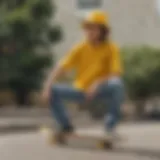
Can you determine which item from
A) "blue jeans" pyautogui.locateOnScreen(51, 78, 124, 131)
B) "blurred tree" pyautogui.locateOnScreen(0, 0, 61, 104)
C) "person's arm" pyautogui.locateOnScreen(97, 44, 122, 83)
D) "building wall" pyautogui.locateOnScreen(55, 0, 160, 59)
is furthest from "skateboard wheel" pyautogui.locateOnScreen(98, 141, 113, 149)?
"building wall" pyautogui.locateOnScreen(55, 0, 160, 59)

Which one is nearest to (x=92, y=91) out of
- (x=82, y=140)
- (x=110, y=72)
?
(x=110, y=72)

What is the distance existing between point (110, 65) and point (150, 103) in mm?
7565

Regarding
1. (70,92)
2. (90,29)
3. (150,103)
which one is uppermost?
(90,29)

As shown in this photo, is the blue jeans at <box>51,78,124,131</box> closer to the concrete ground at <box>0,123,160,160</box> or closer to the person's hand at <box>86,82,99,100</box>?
the person's hand at <box>86,82,99,100</box>

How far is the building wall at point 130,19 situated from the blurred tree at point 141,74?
15.3 ft

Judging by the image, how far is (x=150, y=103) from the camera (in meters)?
16.5

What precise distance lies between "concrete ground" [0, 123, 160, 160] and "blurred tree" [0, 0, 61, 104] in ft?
19.5

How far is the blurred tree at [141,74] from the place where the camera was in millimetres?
15336

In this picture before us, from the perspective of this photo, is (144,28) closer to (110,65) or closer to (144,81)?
(144,81)

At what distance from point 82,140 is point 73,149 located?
0.80ft

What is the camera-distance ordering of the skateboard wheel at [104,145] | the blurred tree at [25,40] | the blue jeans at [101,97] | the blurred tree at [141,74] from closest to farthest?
the skateboard wheel at [104,145]
the blue jeans at [101,97]
the blurred tree at [141,74]
the blurred tree at [25,40]

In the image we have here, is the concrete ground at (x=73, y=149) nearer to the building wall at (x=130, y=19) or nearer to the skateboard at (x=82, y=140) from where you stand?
the skateboard at (x=82, y=140)

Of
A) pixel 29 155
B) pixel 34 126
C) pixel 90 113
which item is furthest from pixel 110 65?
pixel 90 113

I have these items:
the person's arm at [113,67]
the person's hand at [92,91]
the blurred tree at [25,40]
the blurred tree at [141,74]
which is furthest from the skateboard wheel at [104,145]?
the blurred tree at [25,40]
